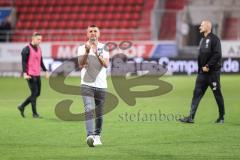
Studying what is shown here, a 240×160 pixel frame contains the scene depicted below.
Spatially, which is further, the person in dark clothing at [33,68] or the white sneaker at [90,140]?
the person in dark clothing at [33,68]

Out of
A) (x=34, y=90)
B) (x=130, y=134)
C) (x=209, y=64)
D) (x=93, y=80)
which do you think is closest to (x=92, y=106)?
(x=93, y=80)

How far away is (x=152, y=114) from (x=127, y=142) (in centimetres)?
505

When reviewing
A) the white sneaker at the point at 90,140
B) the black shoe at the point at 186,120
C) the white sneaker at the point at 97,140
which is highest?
the white sneaker at the point at 90,140

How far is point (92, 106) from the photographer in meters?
11.9

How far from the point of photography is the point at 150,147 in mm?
11984

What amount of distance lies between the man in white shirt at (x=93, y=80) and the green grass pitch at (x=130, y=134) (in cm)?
37

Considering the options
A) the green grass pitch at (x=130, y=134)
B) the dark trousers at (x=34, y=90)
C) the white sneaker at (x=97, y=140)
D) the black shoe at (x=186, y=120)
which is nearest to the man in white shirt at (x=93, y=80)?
the white sneaker at (x=97, y=140)

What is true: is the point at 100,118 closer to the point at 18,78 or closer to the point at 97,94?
the point at 97,94

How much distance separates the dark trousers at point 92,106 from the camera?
11.8m

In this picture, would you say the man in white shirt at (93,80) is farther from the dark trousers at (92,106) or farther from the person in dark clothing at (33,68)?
the person in dark clothing at (33,68)

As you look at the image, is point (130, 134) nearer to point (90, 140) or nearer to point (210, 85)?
point (90, 140)

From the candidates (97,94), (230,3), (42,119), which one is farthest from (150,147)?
(230,3)

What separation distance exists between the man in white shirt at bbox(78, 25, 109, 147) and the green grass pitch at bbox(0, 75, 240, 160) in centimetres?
37

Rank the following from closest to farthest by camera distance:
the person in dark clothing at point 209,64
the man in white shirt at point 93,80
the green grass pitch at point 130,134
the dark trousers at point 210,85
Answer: the green grass pitch at point 130,134 → the man in white shirt at point 93,80 → the person in dark clothing at point 209,64 → the dark trousers at point 210,85
